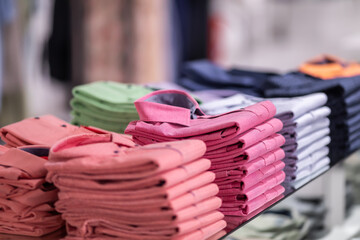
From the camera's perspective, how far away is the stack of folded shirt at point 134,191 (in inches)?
43.6

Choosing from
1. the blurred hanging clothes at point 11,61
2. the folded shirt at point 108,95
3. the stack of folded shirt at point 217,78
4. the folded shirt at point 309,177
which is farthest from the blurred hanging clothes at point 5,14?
the folded shirt at point 309,177

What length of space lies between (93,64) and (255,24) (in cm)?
169

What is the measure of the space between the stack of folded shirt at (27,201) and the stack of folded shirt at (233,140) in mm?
283

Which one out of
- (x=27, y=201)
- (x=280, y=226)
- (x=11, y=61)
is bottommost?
(x=280, y=226)

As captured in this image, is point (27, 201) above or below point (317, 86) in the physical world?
below

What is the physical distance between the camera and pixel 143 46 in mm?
4117

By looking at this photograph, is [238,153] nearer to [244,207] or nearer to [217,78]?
[244,207]

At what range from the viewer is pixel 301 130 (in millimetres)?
1725

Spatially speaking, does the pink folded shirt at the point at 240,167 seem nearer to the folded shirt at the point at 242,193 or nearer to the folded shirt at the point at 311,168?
the folded shirt at the point at 242,193

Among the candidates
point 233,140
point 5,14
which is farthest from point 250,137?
point 5,14

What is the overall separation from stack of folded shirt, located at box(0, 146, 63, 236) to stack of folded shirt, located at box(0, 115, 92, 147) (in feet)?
0.73

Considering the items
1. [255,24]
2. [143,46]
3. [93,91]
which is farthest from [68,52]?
[93,91]

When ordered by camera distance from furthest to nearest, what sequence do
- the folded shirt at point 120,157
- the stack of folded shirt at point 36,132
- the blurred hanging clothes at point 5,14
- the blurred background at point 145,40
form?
the blurred background at point 145,40, the blurred hanging clothes at point 5,14, the stack of folded shirt at point 36,132, the folded shirt at point 120,157

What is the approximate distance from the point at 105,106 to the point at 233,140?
629 millimetres
